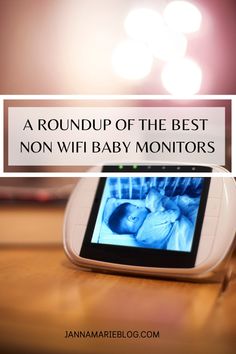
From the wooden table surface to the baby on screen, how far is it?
0.20 feet

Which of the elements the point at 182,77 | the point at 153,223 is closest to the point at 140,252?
the point at 153,223

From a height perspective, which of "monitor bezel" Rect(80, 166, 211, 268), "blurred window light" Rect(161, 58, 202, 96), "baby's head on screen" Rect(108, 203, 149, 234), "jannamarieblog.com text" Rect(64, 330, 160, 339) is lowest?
"jannamarieblog.com text" Rect(64, 330, 160, 339)

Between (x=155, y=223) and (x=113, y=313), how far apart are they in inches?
6.0

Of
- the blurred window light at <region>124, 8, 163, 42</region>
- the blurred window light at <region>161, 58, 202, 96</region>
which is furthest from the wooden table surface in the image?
the blurred window light at <region>124, 8, 163, 42</region>

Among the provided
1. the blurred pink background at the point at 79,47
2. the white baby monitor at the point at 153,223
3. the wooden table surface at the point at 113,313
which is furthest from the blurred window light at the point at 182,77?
the wooden table surface at the point at 113,313

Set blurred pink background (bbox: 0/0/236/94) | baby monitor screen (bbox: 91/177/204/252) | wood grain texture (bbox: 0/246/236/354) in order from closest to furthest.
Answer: wood grain texture (bbox: 0/246/236/354) < baby monitor screen (bbox: 91/177/204/252) < blurred pink background (bbox: 0/0/236/94)

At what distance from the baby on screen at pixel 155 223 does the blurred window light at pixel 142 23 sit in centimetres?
32

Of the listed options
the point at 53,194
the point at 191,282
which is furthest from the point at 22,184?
the point at 191,282

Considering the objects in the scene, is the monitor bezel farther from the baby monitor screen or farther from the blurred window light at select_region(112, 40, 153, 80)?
the blurred window light at select_region(112, 40, 153, 80)

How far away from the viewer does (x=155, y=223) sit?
0.75 metres

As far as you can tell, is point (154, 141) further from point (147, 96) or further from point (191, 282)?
point (191, 282)

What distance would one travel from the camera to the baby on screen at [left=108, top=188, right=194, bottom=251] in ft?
2.39

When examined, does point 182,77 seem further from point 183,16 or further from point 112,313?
point 112,313

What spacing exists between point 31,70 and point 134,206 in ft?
1.09
